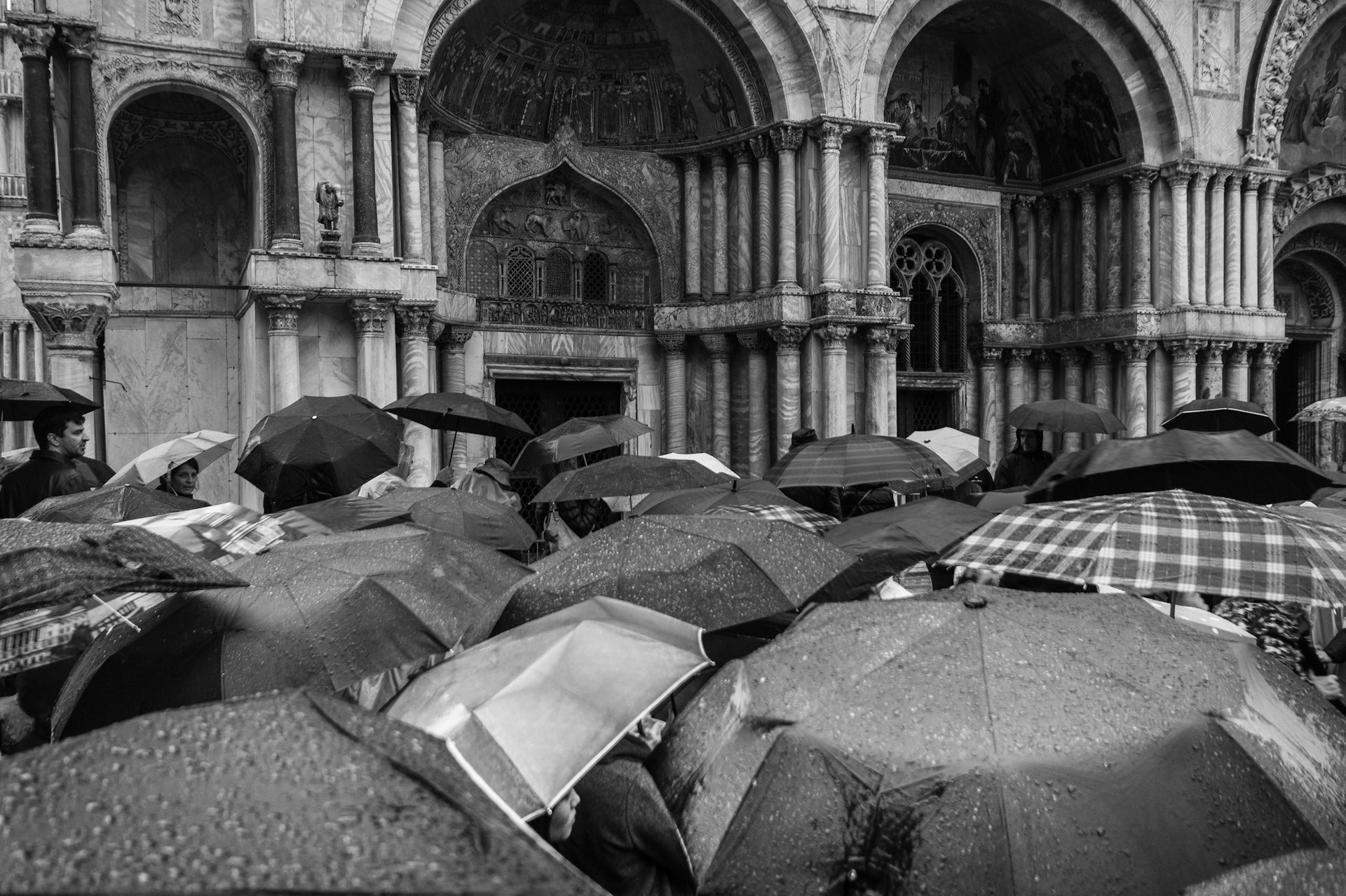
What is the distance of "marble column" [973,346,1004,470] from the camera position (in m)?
21.1

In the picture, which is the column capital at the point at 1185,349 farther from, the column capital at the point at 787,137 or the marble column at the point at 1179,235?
the column capital at the point at 787,137

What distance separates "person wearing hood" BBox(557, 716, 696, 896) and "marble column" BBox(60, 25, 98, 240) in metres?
11.6

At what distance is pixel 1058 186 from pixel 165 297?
15309mm

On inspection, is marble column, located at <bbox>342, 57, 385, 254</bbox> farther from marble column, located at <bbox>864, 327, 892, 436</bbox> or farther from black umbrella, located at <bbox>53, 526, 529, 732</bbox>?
black umbrella, located at <bbox>53, 526, 529, 732</bbox>

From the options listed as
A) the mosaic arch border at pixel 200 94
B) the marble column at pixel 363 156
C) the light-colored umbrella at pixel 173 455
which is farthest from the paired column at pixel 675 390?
the light-colored umbrella at pixel 173 455

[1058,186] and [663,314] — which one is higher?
[1058,186]

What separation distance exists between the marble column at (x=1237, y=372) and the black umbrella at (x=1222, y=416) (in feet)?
29.5

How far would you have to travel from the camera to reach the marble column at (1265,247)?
2062 cm

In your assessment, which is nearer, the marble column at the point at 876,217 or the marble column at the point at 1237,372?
the marble column at the point at 876,217

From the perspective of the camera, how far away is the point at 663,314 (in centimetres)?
1822

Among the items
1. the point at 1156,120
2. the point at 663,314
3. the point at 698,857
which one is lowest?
the point at 698,857

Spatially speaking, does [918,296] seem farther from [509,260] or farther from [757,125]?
[509,260]

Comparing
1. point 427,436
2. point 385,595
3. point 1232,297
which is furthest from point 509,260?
point 385,595

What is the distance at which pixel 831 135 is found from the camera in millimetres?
16719
